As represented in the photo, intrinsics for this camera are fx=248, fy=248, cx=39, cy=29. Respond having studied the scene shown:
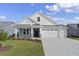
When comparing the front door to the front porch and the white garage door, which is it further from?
the white garage door

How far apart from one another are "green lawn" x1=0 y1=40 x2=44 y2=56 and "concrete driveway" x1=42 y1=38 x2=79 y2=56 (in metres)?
0.37

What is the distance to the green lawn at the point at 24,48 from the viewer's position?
41.8 feet

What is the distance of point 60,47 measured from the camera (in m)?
13.2

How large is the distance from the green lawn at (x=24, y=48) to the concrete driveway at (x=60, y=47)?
14.5 inches

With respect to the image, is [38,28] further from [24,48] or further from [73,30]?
[73,30]

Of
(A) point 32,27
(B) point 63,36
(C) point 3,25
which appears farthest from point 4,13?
(B) point 63,36

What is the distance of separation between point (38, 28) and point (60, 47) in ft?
5.28

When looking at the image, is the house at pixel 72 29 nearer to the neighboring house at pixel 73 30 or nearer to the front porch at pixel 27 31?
the neighboring house at pixel 73 30

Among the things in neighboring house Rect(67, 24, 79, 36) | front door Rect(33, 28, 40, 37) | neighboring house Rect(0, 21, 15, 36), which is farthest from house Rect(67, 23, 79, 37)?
neighboring house Rect(0, 21, 15, 36)

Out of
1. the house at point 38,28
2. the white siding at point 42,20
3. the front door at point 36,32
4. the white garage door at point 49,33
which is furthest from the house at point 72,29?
the front door at point 36,32

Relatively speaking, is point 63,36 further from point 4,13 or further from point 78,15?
point 4,13

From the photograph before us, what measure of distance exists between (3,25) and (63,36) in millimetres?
3312

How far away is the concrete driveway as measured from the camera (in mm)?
12661

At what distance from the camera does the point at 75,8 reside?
1303 centimetres
